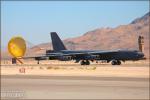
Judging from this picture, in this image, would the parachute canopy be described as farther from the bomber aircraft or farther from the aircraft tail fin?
the aircraft tail fin

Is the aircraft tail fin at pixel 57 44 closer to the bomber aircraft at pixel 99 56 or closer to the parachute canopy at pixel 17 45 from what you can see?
the bomber aircraft at pixel 99 56

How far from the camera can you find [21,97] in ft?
56.0

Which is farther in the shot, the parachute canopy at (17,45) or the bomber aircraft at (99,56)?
the bomber aircraft at (99,56)

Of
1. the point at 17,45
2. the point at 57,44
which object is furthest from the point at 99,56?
the point at 17,45

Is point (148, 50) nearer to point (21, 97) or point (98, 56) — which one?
point (98, 56)

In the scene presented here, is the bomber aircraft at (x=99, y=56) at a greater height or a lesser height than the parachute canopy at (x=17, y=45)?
lesser

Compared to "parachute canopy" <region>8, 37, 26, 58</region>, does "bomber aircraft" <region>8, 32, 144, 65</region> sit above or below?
below

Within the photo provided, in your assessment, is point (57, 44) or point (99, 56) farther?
point (57, 44)

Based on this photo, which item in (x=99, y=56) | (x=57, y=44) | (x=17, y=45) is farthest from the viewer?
(x=57, y=44)

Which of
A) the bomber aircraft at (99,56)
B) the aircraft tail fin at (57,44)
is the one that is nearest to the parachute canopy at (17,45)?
the bomber aircraft at (99,56)

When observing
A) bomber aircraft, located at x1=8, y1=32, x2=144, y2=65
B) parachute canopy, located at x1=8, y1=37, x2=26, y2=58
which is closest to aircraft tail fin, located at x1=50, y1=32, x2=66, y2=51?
bomber aircraft, located at x1=8, y1=32, x2=144, y2=65

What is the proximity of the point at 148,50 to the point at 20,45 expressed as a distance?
148 m

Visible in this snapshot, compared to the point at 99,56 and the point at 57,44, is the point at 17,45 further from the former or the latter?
the point at 57,44

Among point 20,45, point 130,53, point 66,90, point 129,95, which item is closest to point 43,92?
point 66,90
